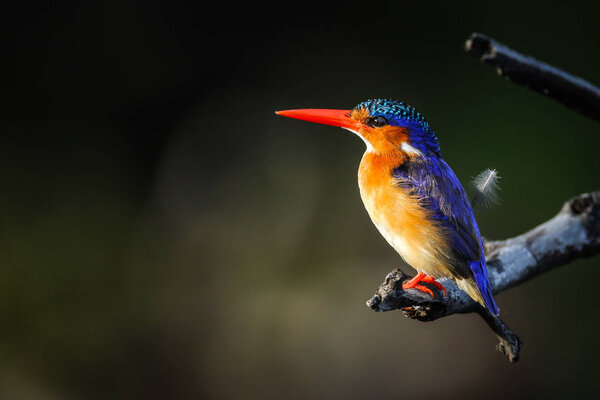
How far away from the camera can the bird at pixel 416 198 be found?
1.24m

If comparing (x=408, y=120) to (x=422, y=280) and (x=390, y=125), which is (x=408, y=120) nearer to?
(x=390, y=125)

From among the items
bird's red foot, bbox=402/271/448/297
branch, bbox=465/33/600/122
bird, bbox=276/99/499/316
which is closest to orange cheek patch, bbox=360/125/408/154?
bird, bbox=276/99/499/316

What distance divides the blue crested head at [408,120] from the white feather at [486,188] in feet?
0.90

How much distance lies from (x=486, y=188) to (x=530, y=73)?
373 millimetres

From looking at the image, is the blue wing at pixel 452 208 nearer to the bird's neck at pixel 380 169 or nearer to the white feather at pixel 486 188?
the bird's neck at pixel 380 169

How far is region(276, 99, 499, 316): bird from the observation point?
1.24 meters

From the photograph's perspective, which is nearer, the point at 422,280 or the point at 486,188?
the point at 486,188

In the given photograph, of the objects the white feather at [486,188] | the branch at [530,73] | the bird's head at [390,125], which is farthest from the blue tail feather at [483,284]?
the branch at [530,73]

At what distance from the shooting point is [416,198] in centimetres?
128

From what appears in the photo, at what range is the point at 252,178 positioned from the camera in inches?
119

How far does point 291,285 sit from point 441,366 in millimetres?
750

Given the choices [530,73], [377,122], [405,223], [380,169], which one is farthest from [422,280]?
A: [530,73]

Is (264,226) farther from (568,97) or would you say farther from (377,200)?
(568,97)

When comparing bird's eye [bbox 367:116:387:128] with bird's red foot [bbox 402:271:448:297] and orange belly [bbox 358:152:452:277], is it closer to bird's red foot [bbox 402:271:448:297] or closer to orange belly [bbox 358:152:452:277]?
orange belly [bbox 358:152:452:277]
